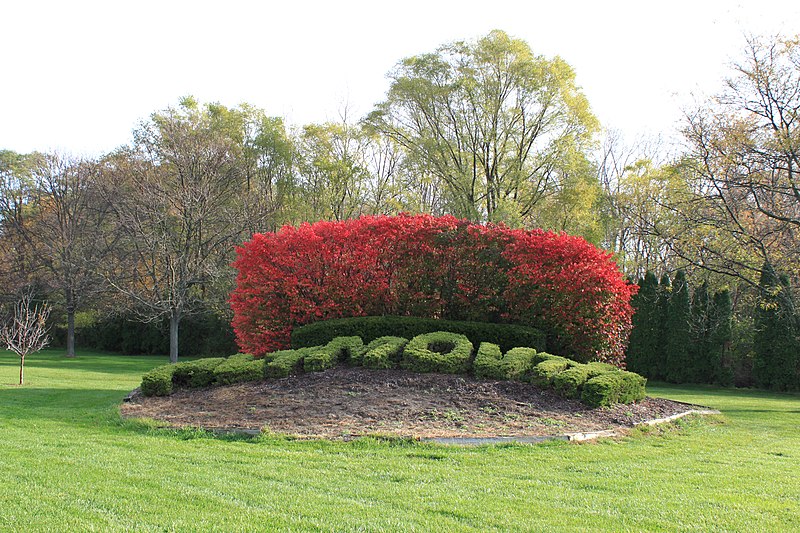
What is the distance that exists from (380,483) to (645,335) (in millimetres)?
21232

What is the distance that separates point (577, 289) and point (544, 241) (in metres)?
1.14

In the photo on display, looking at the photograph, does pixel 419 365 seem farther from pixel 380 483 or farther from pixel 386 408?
pixel 380 483

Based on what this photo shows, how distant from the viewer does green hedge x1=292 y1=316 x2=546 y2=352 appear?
11898mm

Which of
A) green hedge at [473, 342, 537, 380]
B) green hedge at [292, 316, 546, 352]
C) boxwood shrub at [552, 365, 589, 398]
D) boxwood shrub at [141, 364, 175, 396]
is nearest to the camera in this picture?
boxwood shrub at [552, 365, 589, 398]

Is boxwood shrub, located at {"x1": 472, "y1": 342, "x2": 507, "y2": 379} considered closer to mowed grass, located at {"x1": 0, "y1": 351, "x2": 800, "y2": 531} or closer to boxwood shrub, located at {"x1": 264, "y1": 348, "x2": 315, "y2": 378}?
mowed grass, located at {"x1": 0, "y1": 351, "x2": 800, "y2": 531}

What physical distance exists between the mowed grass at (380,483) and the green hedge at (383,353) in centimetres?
320

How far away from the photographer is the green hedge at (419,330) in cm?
1190

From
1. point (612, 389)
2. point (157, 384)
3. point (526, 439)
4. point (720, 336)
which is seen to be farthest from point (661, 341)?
point (157, 384)

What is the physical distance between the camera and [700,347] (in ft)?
75.9

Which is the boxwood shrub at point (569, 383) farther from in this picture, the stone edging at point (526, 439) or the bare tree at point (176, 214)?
the bare tree at point (176, 214)

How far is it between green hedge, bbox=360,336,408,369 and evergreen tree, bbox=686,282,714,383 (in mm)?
16053

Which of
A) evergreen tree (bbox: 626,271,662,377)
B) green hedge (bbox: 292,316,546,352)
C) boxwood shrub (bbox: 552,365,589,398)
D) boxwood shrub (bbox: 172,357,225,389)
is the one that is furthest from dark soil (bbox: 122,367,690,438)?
evergreen tree (bbox: 626,271,662,377)

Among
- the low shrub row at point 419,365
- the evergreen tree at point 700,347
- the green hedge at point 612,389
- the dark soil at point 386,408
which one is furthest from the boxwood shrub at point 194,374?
the evergreen tree at point 700,347

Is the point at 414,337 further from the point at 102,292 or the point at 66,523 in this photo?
the point at 102,292
